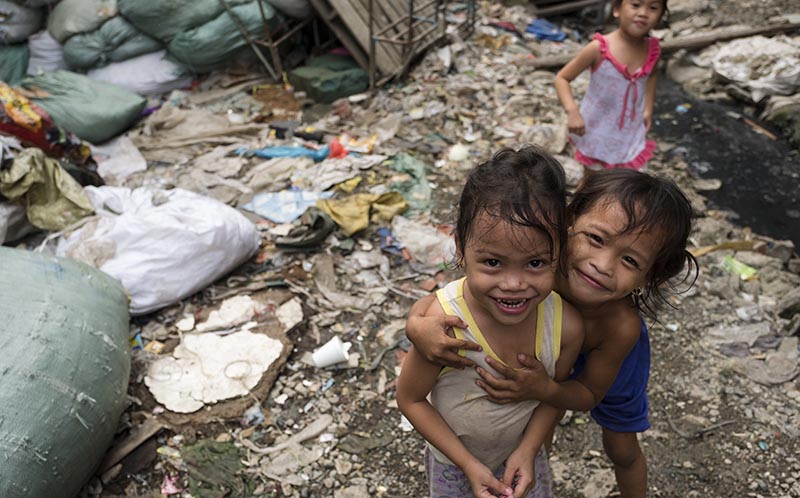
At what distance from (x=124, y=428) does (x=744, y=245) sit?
3.46 metres

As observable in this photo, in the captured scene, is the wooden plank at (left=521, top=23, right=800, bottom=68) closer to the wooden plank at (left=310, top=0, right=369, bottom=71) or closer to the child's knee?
the wooden plank at (left=310, top=0, right=369, bottom=71)

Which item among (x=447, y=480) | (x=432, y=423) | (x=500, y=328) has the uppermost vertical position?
(x=500, y=328)

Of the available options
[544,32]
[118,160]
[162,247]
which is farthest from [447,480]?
[544,32]

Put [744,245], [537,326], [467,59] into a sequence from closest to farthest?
[537,326] < [744,245] < [467,59]

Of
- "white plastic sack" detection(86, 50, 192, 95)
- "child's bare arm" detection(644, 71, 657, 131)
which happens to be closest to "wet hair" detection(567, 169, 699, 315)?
"child's bare arm" detection(644, 71, 657, 131)

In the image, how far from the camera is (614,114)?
3.00 m

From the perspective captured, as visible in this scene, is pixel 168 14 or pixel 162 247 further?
pixel 168 14

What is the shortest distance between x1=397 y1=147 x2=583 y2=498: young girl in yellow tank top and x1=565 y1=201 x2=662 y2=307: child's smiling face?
7 cm

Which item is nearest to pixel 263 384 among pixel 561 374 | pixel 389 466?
pixel 389 466

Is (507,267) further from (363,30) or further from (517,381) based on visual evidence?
(363,30)

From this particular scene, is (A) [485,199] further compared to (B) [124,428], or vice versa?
(B) [124,428]

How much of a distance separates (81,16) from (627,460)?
558cm

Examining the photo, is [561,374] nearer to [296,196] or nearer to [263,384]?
[263,384]

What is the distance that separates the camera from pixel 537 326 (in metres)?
1.32
